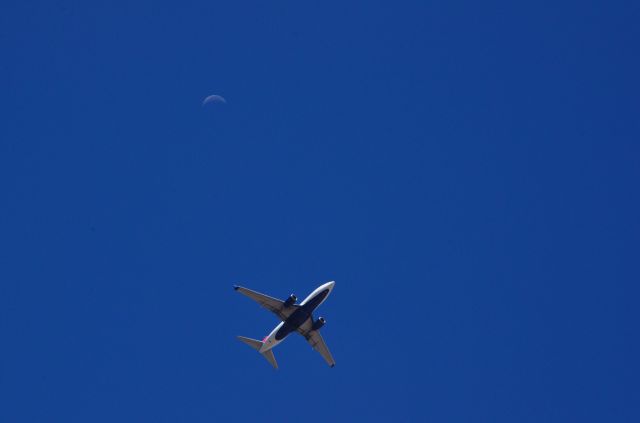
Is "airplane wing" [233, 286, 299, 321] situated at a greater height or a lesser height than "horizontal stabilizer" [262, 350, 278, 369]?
greater

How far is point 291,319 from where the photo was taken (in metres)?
108

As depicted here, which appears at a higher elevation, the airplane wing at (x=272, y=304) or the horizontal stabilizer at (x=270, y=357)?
the airplane wing at (x=272, y=304)

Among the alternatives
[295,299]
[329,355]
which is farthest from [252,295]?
[329,355]

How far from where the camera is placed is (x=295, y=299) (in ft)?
349

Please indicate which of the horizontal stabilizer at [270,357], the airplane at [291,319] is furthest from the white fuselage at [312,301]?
the horizontal stabilizer at [270,357]

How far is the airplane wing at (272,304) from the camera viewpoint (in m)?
106

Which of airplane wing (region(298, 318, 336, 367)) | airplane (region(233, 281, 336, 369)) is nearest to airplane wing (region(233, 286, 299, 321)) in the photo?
airplane (region(233, 281, 336, 369))

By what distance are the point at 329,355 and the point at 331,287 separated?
590 inches

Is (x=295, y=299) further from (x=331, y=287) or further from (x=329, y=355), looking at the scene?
(x=329, y=355)

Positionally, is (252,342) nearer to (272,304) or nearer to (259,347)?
(259,347)

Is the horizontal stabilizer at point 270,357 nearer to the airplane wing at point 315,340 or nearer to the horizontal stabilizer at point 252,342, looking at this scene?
the horizontal stabilizer at point 252,342

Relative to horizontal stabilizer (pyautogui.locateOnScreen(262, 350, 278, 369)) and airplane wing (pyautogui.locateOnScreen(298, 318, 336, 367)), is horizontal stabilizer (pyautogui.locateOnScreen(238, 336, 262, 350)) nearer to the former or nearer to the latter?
horizontal stabilizer (pyautogui.locateOnScreen(262, 350, 278, 369))

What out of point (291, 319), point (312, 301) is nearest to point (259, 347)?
point (291, 319)

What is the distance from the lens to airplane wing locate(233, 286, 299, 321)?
347ft
